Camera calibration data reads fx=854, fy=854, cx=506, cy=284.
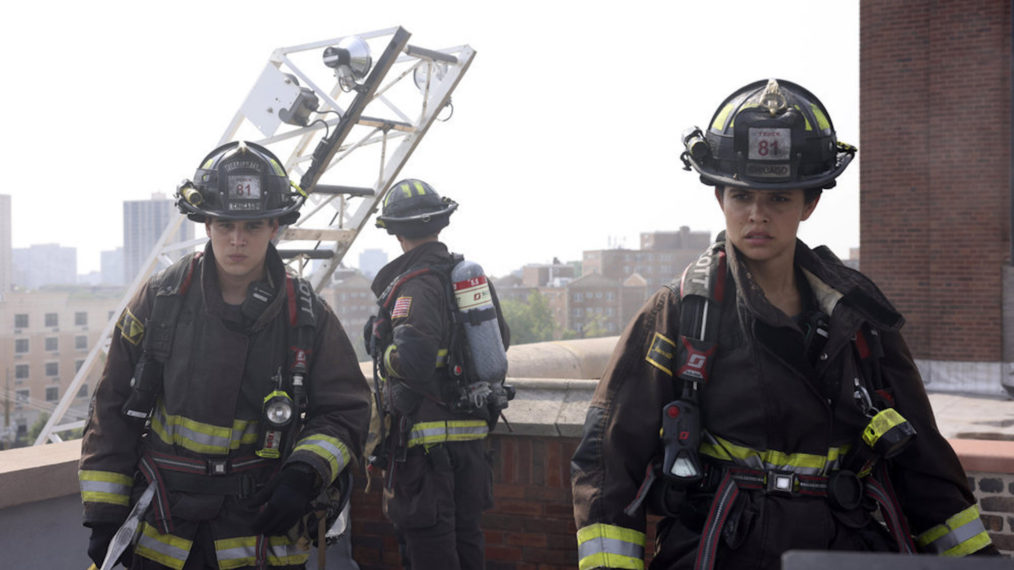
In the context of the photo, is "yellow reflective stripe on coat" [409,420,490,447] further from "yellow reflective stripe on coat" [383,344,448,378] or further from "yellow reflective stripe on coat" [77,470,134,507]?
"yellow reflective stripe on coat" [77,470,134,507]

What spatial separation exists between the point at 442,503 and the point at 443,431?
34 centimetres

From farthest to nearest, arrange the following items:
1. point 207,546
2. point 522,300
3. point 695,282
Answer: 1. point 522,300
2. point 207,546
3. point 695,282

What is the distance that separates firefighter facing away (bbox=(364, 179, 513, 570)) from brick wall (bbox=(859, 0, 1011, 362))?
10.3 meters

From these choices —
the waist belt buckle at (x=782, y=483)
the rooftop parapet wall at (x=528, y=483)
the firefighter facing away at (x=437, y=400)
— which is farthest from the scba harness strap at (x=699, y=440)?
the firefighter facing away at (x=437, y=400)

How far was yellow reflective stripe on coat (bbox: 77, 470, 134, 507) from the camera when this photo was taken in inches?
108

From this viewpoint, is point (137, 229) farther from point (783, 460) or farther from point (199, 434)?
point (783, 460)

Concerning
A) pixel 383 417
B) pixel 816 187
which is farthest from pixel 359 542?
pixel 816 187

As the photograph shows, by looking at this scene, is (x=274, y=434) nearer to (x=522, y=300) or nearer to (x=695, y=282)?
(x=695, y=282)

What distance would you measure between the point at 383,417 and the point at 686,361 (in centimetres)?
249

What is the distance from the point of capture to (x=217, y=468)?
285cm

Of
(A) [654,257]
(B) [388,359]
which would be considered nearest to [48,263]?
(A) [654,257]

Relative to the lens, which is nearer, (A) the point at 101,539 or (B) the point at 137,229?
(A) the point at 101,539

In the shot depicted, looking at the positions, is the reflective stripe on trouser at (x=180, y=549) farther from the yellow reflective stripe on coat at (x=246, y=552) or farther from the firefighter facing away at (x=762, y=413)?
the firefighter facing away at (x=762, y=413)

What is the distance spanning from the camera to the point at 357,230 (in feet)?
29.3
